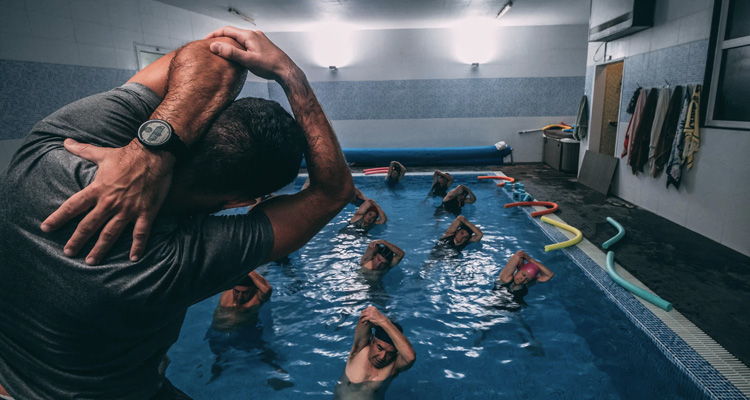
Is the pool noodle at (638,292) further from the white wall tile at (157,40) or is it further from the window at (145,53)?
the white wall tile at (157,40)

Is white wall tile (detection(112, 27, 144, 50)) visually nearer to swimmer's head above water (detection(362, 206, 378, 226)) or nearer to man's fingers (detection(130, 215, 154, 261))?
swimmer's head above water (detection(362, 206, 378, 226))

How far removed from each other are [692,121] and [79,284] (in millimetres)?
6844

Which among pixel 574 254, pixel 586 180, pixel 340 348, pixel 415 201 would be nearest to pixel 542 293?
pixel 574 254

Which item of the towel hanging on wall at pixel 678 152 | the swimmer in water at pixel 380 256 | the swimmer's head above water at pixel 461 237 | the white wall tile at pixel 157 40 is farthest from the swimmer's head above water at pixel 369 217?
the white wall tile at pixel 157 40

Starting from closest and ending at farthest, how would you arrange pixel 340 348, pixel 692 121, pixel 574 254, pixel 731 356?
pixel 731 356, pixel 340 348, pixel 574 254, pixel 692 121

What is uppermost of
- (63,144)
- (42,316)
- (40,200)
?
(63,144)

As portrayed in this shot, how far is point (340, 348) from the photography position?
3910 millimetres

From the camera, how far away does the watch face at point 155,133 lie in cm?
94

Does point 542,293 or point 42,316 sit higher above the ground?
Answer: point 42,316

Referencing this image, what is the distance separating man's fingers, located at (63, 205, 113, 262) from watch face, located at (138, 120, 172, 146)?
178 millimetres

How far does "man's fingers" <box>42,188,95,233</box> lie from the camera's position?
2.75ft

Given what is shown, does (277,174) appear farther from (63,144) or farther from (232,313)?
(232,313)

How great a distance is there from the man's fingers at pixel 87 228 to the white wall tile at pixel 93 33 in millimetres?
7524

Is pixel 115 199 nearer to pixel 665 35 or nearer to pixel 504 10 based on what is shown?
pixel 665 35
